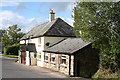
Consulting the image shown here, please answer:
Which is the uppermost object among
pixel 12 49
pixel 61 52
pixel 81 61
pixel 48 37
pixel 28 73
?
pixel 48 37

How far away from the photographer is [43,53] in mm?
28797

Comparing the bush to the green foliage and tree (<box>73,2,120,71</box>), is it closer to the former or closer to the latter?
the green foliage

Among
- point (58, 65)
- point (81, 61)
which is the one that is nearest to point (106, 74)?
point (81, 61)

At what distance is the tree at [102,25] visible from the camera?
1563 cm

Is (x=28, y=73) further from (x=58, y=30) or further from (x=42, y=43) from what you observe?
(x=58, y=30)

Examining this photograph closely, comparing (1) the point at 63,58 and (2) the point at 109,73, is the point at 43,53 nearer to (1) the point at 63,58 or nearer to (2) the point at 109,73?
(1) the point at 63,58

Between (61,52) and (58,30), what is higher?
(58,30)

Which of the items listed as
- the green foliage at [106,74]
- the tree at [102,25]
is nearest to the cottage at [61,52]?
the green foliage at [106,74]

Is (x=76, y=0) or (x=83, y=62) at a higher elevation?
(x=76, y=0)

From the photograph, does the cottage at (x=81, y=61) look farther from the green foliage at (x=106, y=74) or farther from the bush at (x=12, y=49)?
the bush at (x=12, y=49)

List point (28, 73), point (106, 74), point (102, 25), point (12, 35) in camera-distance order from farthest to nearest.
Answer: point (12, 35) < point (28, 73) < point (106, 74) < point (102, 25)

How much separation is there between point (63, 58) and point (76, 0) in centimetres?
770

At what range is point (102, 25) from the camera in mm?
16359

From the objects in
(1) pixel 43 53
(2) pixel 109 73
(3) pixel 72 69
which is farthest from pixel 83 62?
(1) pixel 43 53
